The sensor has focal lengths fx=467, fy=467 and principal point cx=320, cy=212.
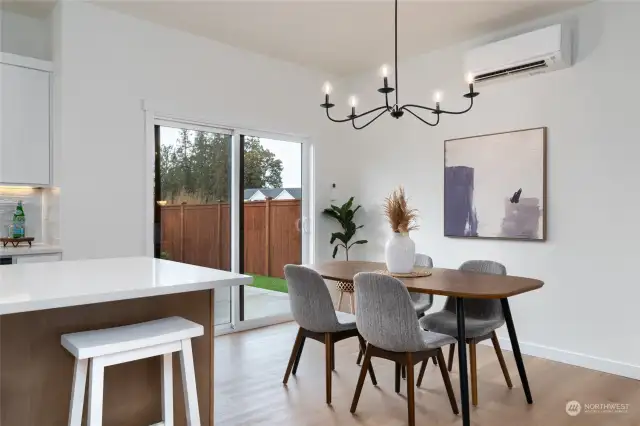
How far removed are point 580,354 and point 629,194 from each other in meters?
1.29

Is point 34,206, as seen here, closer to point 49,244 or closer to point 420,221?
point 49,244

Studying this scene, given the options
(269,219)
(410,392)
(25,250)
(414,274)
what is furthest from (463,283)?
(25,250)

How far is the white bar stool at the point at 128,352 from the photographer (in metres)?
1.63

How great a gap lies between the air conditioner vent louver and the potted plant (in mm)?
1708

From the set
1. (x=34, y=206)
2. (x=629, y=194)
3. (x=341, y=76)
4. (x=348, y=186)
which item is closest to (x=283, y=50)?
(x=341, y=76)

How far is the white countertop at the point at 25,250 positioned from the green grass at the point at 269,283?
6.58 feet

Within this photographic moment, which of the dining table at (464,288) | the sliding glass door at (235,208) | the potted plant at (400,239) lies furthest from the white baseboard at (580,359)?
the sliding glass door at (235,208)

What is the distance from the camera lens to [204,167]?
4508 mm

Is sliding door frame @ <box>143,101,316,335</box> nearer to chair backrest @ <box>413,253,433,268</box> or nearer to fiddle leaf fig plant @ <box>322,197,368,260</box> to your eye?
fiddle leaf fig plant @ <box>322,197,368,260</box>

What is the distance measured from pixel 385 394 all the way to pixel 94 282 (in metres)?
2.00

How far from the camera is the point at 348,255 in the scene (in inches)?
218

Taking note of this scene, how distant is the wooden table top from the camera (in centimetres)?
246

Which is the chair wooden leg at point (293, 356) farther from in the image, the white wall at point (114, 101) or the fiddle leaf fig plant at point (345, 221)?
the fiddle leaf fig plant at point (345, 221)

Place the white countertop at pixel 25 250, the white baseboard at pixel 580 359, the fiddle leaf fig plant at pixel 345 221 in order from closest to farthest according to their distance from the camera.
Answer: the white countertop at pixel 25 250 < the white baseboard at pixel 580 359 < the fiddle leaf fig plant at pixel 345 221
